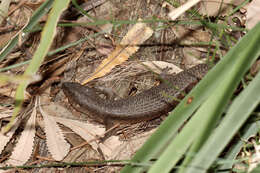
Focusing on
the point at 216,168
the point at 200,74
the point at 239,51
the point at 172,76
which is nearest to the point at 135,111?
the point at 172,76

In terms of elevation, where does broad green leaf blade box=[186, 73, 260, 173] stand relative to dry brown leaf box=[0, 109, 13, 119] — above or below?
below

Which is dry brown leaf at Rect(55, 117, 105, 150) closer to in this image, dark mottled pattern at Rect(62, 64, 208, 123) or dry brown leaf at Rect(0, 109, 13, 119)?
dark mottled pattern at Rect(62, 64, 208, 123)

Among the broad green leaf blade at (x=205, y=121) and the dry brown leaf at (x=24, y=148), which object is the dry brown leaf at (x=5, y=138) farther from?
the broad green leaf blade at (x=205, y=121)

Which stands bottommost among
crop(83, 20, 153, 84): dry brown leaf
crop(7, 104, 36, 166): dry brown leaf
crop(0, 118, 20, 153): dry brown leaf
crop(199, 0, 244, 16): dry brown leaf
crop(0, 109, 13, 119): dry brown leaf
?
crop(7, 104, 36, 166): dry brown leaf

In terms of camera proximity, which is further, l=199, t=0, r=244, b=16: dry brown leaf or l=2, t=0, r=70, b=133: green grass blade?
l=199, t=0, r=244, b=16: dry brown leaf

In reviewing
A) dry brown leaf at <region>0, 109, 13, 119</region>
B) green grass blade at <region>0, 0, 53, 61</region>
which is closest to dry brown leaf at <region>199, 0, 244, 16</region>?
green grass blade at <region>0, 0, 53, 61</region>

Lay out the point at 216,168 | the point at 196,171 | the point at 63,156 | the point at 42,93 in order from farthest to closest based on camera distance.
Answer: the point at 42,93
the point at 63,156
the point at 216,168
the point at 196,171

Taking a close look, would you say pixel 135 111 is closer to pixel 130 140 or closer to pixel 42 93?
pixel 130 140
